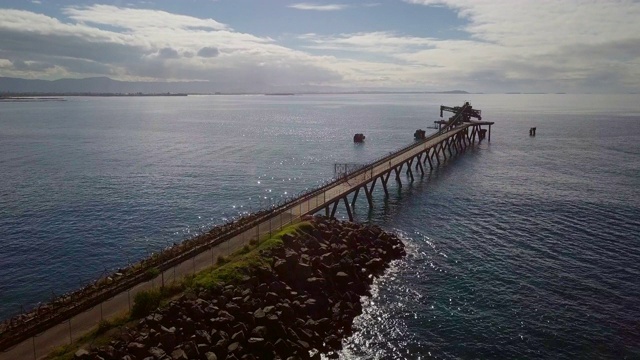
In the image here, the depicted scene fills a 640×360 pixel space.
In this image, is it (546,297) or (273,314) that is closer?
(273,314)

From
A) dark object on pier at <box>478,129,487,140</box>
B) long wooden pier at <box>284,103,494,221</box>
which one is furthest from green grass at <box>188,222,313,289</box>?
dark object on pier at <box>478,129,487,140</box>

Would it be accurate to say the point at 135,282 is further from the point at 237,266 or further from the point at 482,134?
the point at 482,134

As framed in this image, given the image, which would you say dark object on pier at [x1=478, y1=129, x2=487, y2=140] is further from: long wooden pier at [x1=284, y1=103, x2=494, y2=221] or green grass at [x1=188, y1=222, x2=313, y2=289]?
green grass at [x1=188, y1=222, x2=313, y2=289]

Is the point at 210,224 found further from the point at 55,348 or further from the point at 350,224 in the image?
the point at 55,348

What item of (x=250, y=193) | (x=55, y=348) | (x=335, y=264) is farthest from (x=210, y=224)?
(x=55, y=348)

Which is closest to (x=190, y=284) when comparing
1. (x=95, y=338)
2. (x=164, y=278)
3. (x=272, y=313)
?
(x=164, y=278)
